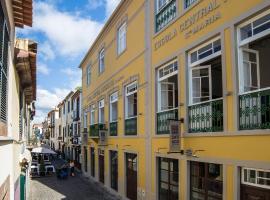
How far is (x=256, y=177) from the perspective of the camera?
318 inches

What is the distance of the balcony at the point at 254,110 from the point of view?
7.72 meters

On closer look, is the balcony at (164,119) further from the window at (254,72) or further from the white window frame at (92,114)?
the white window frame at (92,114)

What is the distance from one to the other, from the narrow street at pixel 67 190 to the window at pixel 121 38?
25.3 feet

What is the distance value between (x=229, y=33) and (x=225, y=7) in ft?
2.38

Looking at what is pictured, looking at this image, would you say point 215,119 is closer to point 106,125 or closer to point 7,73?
point 7,73

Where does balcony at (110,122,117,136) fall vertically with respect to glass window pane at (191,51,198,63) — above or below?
below

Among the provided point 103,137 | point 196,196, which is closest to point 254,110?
point 196,196

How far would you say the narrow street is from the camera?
2020cm

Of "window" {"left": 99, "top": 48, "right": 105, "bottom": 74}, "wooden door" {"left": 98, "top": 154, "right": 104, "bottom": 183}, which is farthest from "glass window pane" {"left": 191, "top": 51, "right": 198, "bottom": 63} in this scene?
"wooden door" {"left": 98, "top": 154, "right": 104, "bottom": 183}

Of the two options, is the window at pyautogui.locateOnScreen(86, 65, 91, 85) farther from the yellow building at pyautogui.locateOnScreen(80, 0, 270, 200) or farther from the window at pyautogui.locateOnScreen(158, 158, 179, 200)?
the window at pyautogui.locateOnScreen(158, 158, 179, 200)

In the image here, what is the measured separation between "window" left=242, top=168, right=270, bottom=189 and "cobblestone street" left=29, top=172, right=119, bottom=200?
11589mm

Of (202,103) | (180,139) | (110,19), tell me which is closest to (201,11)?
(202,103)

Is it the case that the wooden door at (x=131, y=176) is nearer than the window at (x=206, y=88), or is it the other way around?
the window at (x=206, y=88)

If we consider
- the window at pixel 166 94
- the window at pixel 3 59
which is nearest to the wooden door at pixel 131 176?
the window at pixel 166 94
